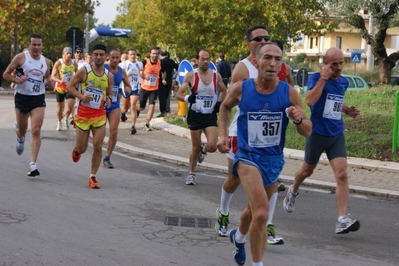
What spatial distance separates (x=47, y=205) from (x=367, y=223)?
3.67m

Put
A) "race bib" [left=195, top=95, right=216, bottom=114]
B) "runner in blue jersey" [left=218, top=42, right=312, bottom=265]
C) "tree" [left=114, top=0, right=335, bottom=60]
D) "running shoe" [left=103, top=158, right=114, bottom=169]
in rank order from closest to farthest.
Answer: "runner in blue jersey" [left=218, top=42, right=312, bottom=265] → "race bib" [left=195, top=95, right=216, bottom=114] → "running shoe" [left=103, top=158, right=114, bottom=169] → "tree" [left=114, top=0, right=335, bottom=60]

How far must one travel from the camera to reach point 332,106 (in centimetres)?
883

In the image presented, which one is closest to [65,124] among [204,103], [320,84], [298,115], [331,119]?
[204,103]

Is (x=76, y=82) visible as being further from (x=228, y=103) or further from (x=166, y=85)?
(x=166, y=85)

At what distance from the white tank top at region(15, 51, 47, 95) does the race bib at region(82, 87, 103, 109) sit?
40.8 inches

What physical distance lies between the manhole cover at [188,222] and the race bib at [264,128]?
7.68ft

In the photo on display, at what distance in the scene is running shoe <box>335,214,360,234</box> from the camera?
835cm

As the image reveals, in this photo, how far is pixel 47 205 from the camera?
939cm

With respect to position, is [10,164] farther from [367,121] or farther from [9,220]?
[367,121]

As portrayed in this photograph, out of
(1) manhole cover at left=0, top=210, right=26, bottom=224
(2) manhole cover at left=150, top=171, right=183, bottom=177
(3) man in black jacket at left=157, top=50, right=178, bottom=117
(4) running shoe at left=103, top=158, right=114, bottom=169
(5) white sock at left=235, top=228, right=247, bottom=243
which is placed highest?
(3) man in black jacket at left=157, top=50, right=178, bottom=117

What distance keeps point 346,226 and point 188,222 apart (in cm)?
169

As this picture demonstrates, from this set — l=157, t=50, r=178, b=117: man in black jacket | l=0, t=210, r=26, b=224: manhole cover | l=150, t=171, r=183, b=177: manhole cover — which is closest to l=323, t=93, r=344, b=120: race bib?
l=0, t=210, r=26, b=224: manhole cover

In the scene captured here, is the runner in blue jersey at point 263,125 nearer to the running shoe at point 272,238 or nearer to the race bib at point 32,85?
the running shoe at point 272,238

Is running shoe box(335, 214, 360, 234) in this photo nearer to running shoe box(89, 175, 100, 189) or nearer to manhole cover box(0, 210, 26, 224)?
manhole cover box(0, 210, 26, 224)
